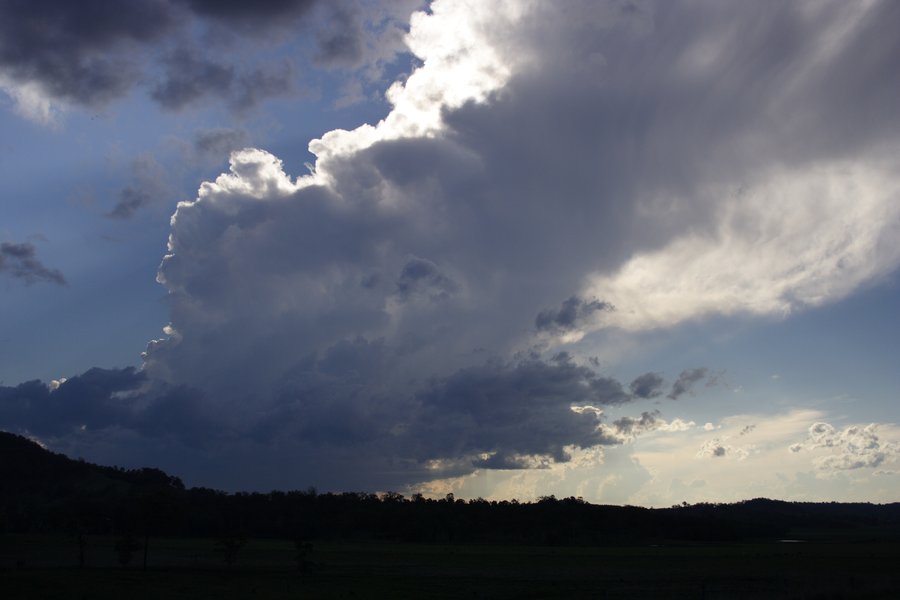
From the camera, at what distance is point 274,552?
135m

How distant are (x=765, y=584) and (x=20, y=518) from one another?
200966 mm

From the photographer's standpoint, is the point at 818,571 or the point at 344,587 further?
the point at 818,571

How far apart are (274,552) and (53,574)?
65.0 m

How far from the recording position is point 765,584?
64.1 meters

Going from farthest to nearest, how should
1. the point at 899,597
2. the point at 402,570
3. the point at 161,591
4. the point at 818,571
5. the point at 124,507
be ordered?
the point at 124,507, the point at 402,570, the point at 818,571, the point at 161,591, the point at 899,597

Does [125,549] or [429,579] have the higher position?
[125,549]

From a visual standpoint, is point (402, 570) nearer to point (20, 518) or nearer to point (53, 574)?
point (53, 574)

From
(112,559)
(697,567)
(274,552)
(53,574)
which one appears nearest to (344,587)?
(53,574)

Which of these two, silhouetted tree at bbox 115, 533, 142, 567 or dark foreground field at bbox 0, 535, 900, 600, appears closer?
dark foreground field at bbox 0, 535, 900, 600

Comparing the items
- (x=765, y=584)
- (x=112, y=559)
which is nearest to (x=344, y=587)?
(x=765, y=584)

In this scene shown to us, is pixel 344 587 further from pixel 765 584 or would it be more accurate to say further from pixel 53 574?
pixel 765 584

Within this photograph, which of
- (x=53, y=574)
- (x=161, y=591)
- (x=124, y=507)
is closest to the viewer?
(x=161, y=591)

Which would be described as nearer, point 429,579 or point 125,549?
point 429,579

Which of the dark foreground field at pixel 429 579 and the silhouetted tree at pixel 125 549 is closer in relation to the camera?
the dark foreground field at pixel 429 579
